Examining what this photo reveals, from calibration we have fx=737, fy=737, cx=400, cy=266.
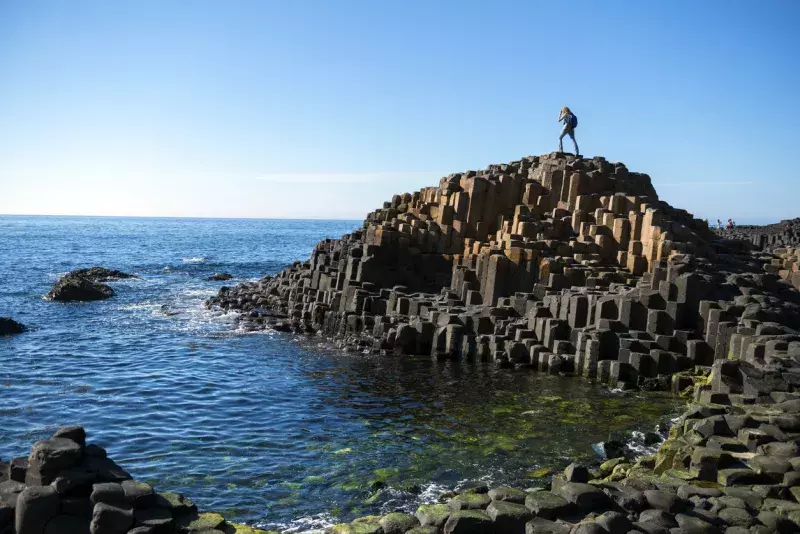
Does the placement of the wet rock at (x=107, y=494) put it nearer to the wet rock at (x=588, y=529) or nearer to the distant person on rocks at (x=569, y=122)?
the wet rock at (x=588, y=529)

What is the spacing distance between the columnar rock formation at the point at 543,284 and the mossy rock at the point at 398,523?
400 inches

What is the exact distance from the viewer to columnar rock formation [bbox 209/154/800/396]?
63.0ft

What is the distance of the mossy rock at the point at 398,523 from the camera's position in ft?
29.6

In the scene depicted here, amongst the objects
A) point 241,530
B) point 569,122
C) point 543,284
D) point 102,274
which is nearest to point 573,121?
point 569,122

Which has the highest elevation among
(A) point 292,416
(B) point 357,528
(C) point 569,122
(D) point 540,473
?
(C) point 569,122

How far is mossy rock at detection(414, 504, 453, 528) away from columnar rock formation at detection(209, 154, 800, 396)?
32.0 feet

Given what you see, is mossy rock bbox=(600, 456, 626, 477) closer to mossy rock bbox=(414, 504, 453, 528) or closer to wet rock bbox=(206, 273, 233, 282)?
mossy rock bbox=(414, 504, 453, 528)

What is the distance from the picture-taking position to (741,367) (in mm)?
14539

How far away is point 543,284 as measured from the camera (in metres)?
24.1

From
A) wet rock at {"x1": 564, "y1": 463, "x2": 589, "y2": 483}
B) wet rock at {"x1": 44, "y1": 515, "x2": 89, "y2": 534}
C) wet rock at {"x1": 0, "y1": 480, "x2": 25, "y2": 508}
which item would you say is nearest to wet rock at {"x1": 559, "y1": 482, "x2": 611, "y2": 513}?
wet rock at {"x1": 564, "y1": 463, "x2": 589, "y2": 483}

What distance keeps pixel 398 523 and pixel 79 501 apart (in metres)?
3.81

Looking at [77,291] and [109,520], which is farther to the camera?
[77,291]

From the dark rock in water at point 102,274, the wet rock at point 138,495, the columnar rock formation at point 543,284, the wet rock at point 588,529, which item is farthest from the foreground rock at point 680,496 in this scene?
the dark rock in water at point 102,274

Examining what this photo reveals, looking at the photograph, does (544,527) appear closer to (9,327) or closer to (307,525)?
(307,525)
